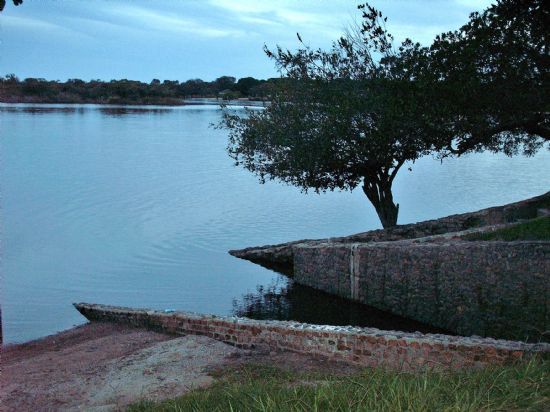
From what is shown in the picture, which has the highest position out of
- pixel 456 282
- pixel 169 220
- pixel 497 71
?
pixel 497 71

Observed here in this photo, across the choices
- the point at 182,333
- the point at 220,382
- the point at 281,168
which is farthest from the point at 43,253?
the point at 220,382

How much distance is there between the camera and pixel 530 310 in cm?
1351

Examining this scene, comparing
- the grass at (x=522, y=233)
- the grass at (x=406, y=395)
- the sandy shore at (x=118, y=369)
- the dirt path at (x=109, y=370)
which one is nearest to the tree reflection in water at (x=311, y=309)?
the grass at (x=522, y=233)

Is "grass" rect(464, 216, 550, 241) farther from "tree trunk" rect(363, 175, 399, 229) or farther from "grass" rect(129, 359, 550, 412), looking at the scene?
"grass" rect(129, 359, 550, 412)

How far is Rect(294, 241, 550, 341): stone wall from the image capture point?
13.5 metres

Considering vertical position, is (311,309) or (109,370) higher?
(109,370)

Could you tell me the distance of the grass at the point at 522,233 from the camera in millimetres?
15827

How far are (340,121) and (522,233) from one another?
770 cm

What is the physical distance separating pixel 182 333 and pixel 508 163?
166 ft

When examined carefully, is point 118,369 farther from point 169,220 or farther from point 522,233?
point 169,220

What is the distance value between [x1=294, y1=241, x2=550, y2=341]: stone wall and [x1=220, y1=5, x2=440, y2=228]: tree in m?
4.00

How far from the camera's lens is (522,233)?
645 inches

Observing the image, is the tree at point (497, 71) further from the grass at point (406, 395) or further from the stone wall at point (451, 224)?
the grass at point (406, 395)

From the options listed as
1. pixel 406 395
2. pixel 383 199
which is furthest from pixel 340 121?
pixel 406 395
